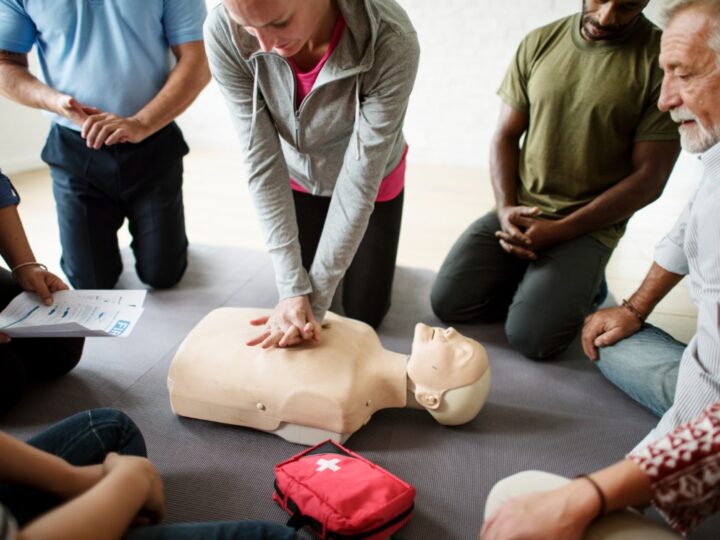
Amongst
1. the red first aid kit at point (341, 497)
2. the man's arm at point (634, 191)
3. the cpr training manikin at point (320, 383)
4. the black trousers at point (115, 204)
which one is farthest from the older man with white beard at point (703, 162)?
the black trousers at point (115, 204)

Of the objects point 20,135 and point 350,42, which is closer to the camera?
point 350,42

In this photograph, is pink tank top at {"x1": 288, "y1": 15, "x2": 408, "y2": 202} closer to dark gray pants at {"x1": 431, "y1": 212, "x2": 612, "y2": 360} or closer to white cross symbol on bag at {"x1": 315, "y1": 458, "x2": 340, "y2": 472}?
dark gray pants at {"x1": 431, "y1": 212, "x2": 612, "y2": 360}

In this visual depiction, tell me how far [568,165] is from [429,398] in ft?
2.93

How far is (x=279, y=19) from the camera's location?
1.01m

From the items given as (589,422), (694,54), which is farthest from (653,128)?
(589,422)

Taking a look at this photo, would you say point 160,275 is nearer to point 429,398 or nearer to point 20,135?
point 429,398

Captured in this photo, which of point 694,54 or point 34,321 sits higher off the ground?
point 694,54

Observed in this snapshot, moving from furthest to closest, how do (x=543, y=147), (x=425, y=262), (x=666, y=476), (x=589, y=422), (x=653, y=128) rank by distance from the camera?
(x=425, y=262), (x=543, y=147), (x=653, y=128), (x=589, y=422), (x=666, y=476)

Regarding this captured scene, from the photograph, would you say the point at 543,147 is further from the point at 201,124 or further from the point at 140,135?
the point at 201,124

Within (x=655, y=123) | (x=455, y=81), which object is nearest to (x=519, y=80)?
(x=655, y=123)

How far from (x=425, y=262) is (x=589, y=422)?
106 centimetres

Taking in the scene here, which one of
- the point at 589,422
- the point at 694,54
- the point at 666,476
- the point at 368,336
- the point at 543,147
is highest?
the point at 694,54

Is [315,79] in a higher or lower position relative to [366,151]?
higher

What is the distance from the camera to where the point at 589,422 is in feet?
4.66
